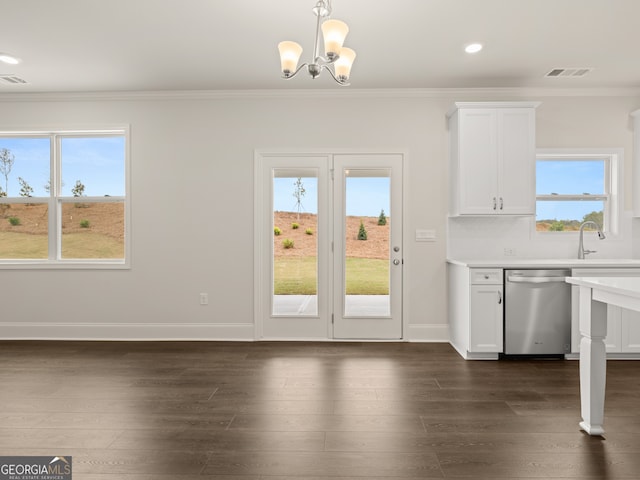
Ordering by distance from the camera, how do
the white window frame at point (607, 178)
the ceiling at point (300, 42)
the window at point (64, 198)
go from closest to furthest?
the ceiling at point (300, 42) → the white window frame at point (607, 178) → the window at point (64, 198)

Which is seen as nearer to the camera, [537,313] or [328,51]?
[328,51]

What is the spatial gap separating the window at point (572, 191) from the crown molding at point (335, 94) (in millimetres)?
719

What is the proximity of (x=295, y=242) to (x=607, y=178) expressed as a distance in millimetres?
3608

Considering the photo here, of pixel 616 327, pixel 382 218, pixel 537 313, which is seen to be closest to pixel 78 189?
pixel 382 218

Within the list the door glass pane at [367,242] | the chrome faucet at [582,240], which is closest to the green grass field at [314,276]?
the door glass pane at [367,242]

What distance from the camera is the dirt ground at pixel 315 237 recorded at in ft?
15.4

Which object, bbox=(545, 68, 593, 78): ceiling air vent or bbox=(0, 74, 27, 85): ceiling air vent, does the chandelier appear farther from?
bbox=(0, 74, 27, 85): ceiling air vent

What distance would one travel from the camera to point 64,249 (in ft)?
16.2

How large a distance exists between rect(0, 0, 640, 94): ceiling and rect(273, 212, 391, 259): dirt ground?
1480 mm

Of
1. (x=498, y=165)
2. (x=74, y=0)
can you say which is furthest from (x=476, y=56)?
(x=74, y=0)

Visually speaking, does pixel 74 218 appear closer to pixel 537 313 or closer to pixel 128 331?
pixel 128 331

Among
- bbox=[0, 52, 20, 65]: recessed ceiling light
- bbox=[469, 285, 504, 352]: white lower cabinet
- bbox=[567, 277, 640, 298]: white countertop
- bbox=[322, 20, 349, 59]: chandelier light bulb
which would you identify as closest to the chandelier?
bbox=[322, 20, 349, 59]: chandelier light bulb

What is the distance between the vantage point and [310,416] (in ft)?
8.91

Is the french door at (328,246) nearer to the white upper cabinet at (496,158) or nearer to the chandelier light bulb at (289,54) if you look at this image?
the white upper cabinet at (496,158)
